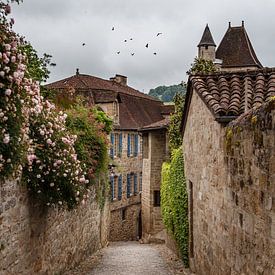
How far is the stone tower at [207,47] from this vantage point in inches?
1751

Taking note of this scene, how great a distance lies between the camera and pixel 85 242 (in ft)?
45.9

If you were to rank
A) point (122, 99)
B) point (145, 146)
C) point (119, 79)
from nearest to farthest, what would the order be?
1. point (145, 146)
2. point (122, 99)
3. point (119, 79)

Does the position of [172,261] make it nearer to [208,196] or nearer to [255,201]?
[208,196]

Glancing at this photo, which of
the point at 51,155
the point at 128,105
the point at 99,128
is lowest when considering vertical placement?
the point at 51,155

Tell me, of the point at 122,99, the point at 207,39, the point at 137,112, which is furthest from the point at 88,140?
the point at 207,39

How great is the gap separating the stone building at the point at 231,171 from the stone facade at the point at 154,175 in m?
12.6

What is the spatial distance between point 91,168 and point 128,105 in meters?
21.8

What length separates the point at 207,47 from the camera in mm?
44812

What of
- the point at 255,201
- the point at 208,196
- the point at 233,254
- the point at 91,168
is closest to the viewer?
the point at 255,201

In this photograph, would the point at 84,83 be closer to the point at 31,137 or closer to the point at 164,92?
the point at 31,137

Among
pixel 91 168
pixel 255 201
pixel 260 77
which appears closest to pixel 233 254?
pixel 255 201

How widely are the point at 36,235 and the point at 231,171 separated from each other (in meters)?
3.83

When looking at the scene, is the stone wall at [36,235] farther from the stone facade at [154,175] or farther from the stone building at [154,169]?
the stone facade at [154,175]

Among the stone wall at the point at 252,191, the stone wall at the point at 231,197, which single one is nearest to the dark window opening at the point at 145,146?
the stone wall at the point at 231,197
